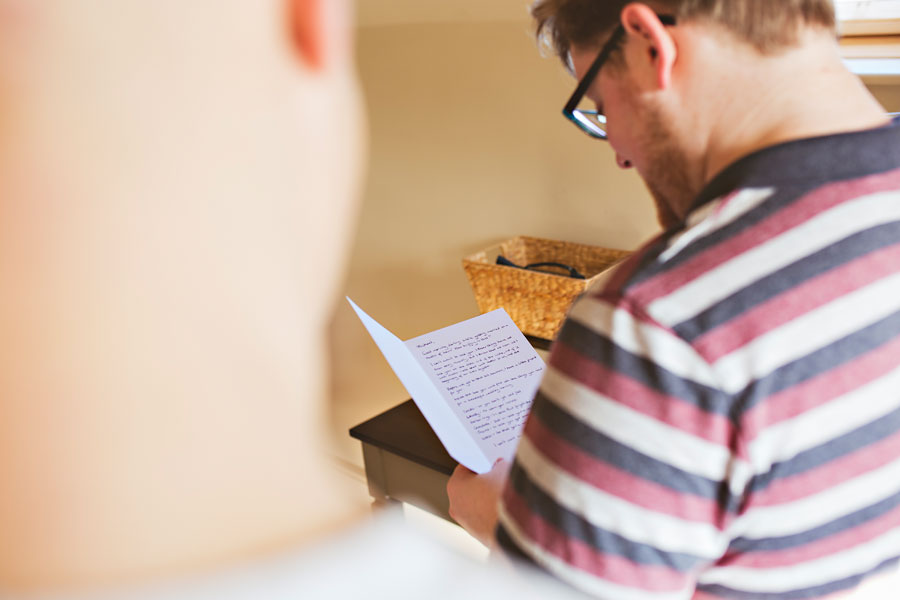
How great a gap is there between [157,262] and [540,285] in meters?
1.30

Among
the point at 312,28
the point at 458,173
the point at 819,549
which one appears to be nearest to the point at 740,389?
the point at 819,549

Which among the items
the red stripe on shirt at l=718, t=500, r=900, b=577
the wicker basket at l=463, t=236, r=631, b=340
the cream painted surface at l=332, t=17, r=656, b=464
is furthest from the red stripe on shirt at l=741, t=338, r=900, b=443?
the cream painted surface at l=332, t=17, r=656, b=464

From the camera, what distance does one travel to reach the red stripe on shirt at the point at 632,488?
1.58 feet

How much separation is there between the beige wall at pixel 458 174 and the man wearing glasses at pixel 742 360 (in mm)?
1016

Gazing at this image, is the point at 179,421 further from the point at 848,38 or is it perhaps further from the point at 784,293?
the point at 848,38

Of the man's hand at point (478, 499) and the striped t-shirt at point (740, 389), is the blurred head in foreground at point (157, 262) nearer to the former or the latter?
the striped t-shirt at point (740, 389)

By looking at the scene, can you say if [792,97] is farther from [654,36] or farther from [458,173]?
[458,173]

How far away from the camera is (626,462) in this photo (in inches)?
18.9

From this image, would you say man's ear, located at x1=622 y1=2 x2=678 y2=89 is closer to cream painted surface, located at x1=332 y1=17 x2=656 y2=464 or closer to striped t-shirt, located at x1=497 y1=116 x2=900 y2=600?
striped t-shirt, located at x1=497 y1=116 x2=900 y2=600

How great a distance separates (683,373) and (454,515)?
44 cm

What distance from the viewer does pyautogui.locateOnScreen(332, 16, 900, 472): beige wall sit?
62.5 inches

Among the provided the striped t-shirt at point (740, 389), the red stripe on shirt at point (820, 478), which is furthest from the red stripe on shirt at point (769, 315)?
the red stripe on shirt at point (820, 478)

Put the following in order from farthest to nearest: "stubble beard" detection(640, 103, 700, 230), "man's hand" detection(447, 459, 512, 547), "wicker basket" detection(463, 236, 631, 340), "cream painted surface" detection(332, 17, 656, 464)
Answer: "cream painted surface" detection(332, 17, 656, 464) < "wicker basket" detection(463, 236, 631, 340) < "man's hand" detection(447, 459, 512, 547) < "stubble beard" detection(640, 103, 700, 230)

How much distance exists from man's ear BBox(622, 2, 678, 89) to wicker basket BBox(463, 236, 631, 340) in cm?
84
